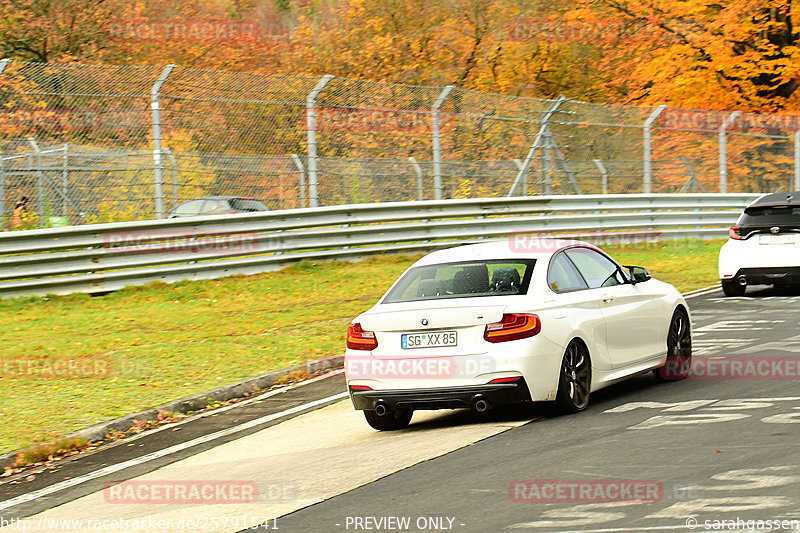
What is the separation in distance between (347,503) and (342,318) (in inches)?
343

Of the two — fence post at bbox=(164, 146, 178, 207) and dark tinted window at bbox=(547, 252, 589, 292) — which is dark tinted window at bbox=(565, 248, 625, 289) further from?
fence post at bbox=(164, 146, 178, 207)

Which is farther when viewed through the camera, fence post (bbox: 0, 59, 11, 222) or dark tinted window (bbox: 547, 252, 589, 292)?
fence post (bbox: 0, 59, 11, 222)

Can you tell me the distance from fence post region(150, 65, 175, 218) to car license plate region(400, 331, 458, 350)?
1068 cm

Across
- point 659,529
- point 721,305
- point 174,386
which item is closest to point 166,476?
point 174,386

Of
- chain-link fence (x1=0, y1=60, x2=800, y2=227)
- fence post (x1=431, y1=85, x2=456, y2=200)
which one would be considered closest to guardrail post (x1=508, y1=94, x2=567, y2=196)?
chain-link fence (x1=0, y1=60, x2=800, y2=227)

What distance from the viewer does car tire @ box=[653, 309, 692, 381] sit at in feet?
35.1

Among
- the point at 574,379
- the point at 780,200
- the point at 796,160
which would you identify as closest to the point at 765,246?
the point at 780,200

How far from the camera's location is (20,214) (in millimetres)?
17391

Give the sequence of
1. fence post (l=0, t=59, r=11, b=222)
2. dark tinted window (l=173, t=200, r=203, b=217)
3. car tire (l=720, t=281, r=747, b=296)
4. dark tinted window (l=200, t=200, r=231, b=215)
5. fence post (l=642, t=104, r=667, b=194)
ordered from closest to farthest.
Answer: car tire (l=720, t=281, r=747, b=296) → fence post (l=0, t=59, r=11, b=222) → dark tinted window (l=173, t=200, r=203, b=217) → dark tinted window (l=200, t=200, r=231, b=215) → fence post (l=642, t=104, r=667, b=194)

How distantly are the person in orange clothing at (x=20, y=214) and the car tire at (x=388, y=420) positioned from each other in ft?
32.5

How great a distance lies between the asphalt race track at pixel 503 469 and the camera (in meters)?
6.22

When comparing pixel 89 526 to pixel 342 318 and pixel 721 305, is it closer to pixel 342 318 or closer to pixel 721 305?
pixel 342 318

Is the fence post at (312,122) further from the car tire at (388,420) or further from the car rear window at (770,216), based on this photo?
the car tire at (388,420)

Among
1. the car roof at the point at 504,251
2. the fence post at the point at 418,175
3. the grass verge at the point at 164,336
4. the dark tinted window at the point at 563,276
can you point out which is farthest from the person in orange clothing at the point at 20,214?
the dark tinted window at the point at 563,276
